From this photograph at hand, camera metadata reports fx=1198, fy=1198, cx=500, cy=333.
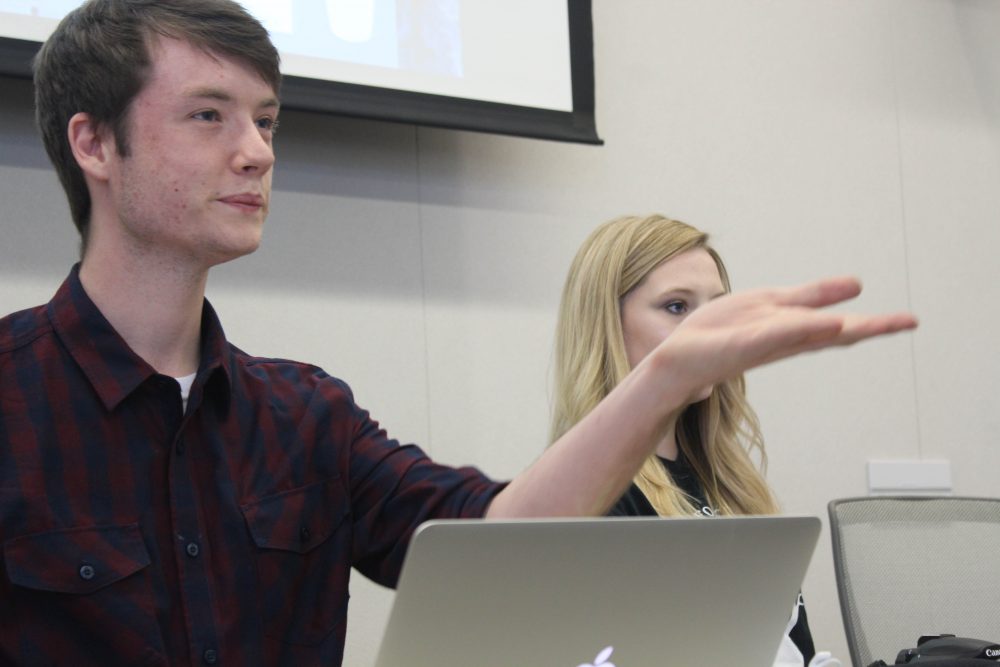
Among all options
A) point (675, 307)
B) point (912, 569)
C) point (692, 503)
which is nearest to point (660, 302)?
point (675, 307)

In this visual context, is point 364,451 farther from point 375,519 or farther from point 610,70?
point 610,70

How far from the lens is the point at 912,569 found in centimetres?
214

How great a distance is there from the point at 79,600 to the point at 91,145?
53 cm

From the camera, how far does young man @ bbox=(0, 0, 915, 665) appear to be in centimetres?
118

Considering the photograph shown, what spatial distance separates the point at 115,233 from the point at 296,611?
0.47m

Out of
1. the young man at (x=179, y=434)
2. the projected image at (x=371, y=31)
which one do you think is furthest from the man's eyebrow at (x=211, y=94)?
the projected image at (x=371, y=31)

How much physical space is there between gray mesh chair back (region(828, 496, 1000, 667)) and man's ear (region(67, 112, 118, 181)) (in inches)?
52.4

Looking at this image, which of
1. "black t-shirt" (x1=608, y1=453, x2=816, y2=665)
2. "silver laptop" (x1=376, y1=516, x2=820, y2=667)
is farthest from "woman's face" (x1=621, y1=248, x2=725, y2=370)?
"silver laptop" (x1=376, y1=516, x2=820, y2=667)

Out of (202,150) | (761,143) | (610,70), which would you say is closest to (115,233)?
(202,150)

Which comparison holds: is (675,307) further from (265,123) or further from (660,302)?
(265,123)

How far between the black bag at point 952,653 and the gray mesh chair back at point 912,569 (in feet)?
0.79

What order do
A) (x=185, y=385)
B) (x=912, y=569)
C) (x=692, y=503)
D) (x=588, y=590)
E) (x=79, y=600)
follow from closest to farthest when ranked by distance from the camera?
(x=588, y=590) → (x=79, y=600) → (x=185, y=385) → (x=692, y=503) → (x=912, y=569)

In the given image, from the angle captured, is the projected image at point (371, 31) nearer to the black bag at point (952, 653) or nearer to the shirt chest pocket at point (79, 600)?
the shirt chest pocket at point (79, 600)

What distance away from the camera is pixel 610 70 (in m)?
2.98
